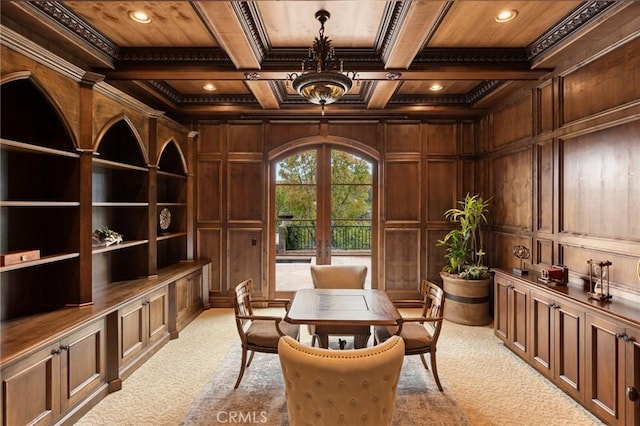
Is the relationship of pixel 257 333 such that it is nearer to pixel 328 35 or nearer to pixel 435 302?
pixel 435 302

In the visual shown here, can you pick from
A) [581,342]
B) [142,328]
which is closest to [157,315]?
[142,328]

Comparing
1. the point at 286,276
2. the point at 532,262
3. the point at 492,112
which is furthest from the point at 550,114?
the point at 286,276

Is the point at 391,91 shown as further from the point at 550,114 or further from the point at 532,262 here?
the point at 532,262

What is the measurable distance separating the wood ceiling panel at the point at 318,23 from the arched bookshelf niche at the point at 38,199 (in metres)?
2.01

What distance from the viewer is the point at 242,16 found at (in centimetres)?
279

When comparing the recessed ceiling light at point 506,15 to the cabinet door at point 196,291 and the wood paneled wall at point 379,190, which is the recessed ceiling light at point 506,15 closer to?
the wood paneled wall at point 379,190

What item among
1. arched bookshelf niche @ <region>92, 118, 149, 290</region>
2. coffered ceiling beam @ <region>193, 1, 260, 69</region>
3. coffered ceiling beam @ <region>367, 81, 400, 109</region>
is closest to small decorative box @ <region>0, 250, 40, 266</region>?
arched bookshelf niche @ <region>92, 118, 149, 290</region>

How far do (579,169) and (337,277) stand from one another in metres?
2.72

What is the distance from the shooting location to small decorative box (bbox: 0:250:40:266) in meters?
2.30

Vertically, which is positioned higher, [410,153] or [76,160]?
[410,153]

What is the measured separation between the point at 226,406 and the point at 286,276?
296 cm

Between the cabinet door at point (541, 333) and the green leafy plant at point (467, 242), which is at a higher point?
the green leafy plant at point (467, 242)

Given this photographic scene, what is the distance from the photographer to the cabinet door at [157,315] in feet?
11.9

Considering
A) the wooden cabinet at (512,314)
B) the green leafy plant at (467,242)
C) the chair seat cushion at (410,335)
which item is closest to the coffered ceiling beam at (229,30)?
the chair seat cushion at (410,335)
